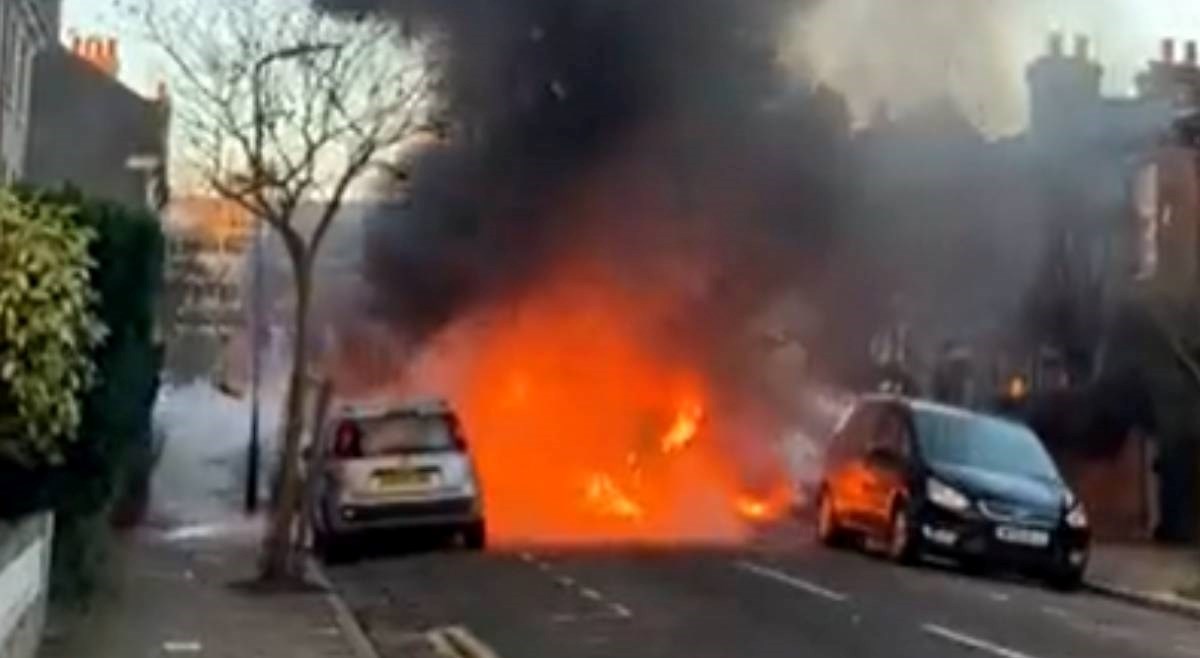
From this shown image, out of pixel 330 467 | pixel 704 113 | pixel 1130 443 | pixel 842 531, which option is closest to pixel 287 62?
pixel 330 467

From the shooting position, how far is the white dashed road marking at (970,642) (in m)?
15.7

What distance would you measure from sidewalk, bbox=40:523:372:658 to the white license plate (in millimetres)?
7027

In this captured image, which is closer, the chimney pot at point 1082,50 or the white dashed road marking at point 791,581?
the white dashed road marking at point 791,581

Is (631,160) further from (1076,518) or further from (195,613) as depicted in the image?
(195,613)

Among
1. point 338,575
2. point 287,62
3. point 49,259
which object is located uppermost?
point 287,62

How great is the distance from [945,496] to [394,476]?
19.0 feet

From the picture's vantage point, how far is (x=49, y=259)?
10312mm

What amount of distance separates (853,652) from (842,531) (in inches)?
461

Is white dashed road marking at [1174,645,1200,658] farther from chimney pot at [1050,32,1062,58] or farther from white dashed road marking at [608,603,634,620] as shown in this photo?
chimney pot at [1050,32,1062,58]

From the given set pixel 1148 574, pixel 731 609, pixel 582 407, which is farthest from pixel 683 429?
pixel 731 609

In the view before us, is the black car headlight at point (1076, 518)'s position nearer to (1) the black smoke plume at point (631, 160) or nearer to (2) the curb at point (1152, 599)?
(2) the curb at point (1152, 599)

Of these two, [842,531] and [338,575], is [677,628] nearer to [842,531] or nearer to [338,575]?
[338,575]

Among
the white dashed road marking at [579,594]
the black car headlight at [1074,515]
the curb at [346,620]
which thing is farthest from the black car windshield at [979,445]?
the curb at [346,620]

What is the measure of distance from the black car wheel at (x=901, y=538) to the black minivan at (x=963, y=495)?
0.03 ft
